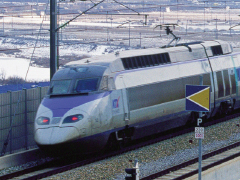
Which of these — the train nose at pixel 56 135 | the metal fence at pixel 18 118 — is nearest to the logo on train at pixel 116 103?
the train nose at pixel 56 135

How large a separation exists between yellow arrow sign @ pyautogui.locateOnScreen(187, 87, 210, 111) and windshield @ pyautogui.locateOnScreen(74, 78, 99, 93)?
522cm

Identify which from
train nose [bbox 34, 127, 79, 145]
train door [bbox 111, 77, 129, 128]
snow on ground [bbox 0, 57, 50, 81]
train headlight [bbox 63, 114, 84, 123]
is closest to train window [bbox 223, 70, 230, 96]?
train door [bbox 111, 77, 129, 128]

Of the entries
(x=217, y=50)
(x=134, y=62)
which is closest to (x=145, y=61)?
(x=134, y=62)

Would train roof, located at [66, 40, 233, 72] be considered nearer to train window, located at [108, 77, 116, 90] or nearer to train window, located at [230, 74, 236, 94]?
train window, located at [108, 77, 116, 90]

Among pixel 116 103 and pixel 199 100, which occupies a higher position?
pixel 199 100

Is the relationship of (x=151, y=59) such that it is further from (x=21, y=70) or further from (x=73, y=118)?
(x=21, y=70)

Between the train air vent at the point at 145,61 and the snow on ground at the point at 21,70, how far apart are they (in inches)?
920

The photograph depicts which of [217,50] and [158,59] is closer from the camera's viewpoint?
[158,59]

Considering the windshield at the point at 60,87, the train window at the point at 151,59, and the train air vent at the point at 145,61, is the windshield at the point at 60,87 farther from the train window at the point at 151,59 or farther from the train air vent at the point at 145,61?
the train window at the point at 151,59

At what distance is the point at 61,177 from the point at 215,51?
11.0 m

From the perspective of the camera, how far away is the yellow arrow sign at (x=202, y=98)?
11955mm

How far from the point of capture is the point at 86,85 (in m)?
17.0

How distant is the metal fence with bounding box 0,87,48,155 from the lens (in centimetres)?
1677

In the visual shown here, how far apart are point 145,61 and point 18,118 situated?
15.3ft
